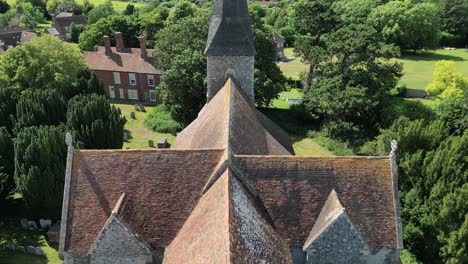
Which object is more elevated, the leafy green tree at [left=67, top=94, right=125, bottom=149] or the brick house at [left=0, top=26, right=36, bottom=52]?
the leafy green tree at [left=67, top=94, right=125, bottom=149]

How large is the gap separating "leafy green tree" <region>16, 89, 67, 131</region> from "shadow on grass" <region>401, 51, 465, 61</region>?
76956mm

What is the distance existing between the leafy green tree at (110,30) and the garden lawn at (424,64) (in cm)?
5020

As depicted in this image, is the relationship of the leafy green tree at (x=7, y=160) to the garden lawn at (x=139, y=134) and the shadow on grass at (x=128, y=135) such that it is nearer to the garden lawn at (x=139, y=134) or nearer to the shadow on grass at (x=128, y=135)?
the garden lawn at (x=139, y=134)

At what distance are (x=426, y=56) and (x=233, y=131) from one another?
8695 cm

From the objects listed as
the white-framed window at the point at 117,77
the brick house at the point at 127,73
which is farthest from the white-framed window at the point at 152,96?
the white-framed window at the point at 117,77

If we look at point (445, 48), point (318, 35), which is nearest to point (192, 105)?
point (318, 35)

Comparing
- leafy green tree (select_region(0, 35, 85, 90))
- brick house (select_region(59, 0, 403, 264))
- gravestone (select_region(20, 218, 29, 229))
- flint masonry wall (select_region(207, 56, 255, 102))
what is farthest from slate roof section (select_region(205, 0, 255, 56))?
leafy green tree (select_region(0, 35, 85, 90))

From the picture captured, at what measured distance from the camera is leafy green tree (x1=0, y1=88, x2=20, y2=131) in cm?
3853

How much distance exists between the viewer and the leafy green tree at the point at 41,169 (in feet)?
99.0

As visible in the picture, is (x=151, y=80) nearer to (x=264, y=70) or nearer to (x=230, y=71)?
(x=264, y=70)

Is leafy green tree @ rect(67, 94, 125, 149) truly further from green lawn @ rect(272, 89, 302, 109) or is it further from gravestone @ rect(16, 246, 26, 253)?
green lawn @ rect(272, 89, 302, 109)

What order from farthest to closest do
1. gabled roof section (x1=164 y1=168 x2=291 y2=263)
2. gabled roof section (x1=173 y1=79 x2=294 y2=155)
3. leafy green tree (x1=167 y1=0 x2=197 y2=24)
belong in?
leafy green tree (x1=167 y1=0 x2=197 y2=24) < gabled roof section (x1=173 y1=79 x2=294 y2=155) < gabled roof section (x1=164 y1=168 x2=291 y2=263)

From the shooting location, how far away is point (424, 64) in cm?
8819

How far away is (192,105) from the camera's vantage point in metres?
50.5
